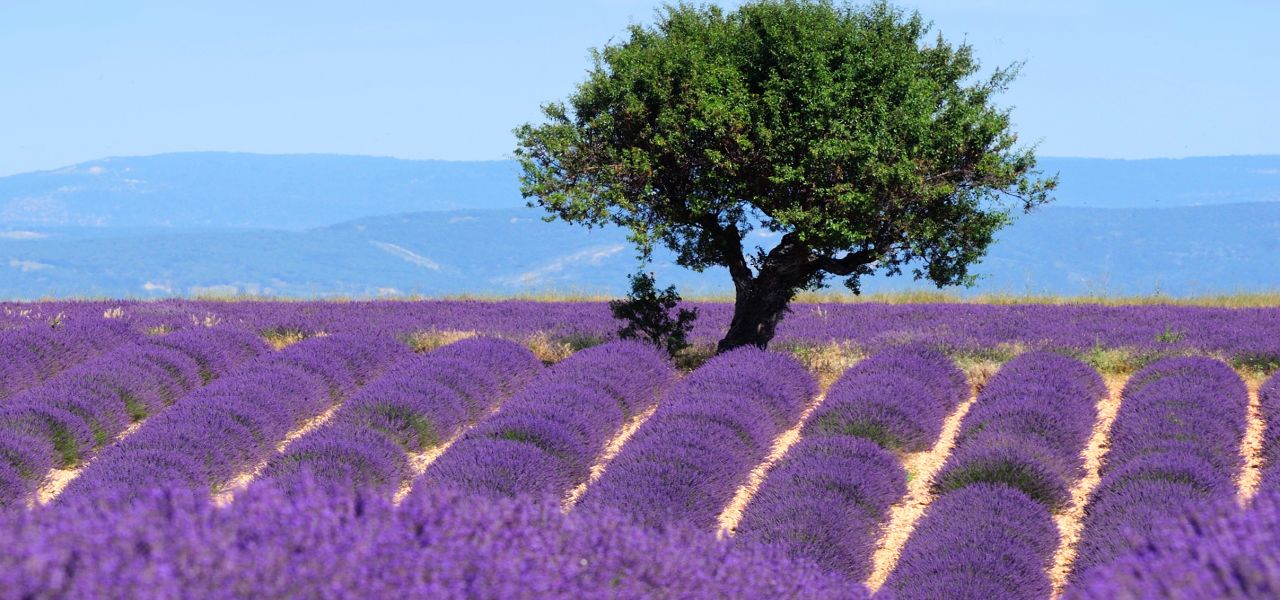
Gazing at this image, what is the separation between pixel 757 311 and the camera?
45.0 ft

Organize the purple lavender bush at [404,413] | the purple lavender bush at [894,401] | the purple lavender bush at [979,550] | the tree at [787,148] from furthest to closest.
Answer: the tree at [787,148]
the purple lavender bush at [894,401]
the purple lavender bush at [404,413]
the purple lavender bush at [979,550]

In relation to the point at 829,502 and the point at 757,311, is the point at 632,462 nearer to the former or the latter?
the point at 829,502

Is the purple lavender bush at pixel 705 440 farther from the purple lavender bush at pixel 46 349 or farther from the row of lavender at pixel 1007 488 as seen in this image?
the purple lavender bush at pixel 46 349

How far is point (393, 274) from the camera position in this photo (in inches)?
6639

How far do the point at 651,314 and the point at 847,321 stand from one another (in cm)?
466

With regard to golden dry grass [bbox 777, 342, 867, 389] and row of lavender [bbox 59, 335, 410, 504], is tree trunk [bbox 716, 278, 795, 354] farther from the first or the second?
row of lavender [bbox 59, 335, 410, 504]

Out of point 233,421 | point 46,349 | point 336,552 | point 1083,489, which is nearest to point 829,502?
point 1083,489

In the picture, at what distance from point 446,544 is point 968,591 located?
12.6 ft

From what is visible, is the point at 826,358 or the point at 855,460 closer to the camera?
the point at 855,460

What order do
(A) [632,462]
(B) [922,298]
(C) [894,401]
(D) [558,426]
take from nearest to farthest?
1. (A) [632,462]
2. (D) [558,426]
3. (C) [894,401]
4. (B) [922,298]

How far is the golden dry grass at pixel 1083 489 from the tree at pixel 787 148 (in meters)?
1.94

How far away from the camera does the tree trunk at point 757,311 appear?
13.6m

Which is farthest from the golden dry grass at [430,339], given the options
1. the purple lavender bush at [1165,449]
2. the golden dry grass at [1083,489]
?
the purple lavender bush at [1165,449]

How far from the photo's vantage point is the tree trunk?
13.6 m
